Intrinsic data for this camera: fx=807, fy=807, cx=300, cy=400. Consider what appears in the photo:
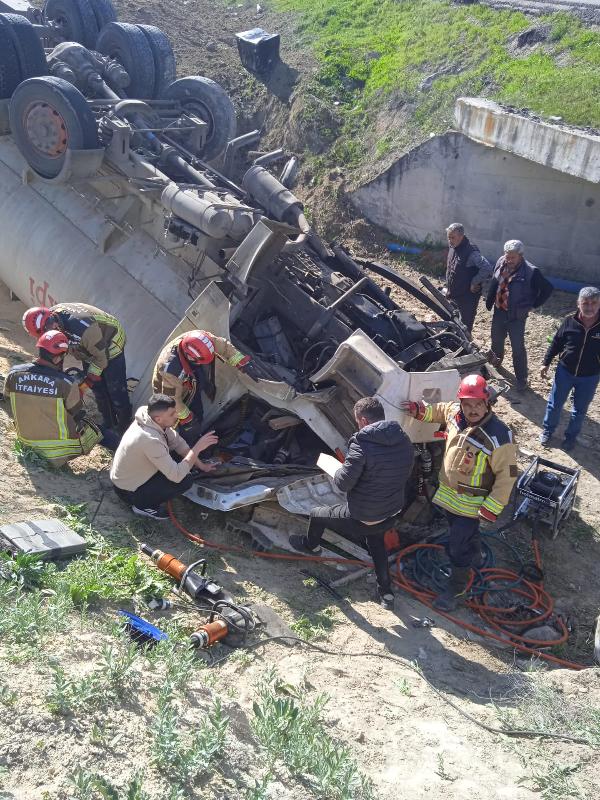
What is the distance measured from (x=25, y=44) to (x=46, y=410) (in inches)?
183

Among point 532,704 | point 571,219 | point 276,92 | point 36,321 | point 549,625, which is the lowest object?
point 549,625

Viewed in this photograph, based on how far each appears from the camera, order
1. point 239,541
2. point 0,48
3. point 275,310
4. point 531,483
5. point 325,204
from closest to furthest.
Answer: point 239,541 < point 531,483 < point 275,310 < point 0,48 < point 325,204

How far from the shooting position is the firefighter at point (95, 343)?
6.64 meters

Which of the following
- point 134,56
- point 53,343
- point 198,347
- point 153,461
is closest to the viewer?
point 153,461

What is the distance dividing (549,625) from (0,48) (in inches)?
304

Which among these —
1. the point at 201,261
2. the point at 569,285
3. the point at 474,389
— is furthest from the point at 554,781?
the point at 569,285

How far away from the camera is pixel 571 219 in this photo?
→ 10758 mm

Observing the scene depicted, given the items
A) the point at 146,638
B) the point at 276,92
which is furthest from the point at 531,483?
the point at 276,92

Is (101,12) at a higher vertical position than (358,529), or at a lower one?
higher

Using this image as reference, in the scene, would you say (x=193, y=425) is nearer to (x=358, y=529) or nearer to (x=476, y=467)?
(x=358, y=529)

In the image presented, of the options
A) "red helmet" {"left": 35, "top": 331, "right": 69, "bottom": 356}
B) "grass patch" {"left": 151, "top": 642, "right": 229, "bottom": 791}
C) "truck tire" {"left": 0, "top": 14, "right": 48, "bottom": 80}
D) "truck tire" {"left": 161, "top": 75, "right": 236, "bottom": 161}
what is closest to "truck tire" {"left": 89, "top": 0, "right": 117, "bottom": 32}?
"truck tire" {"left": 161, "top": 75, "right": 236, "bottom": 161}

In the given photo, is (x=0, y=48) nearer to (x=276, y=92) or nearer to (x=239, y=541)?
(x=239, y=541)

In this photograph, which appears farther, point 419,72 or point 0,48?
point 419,72

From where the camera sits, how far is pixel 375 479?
514 centimetres
